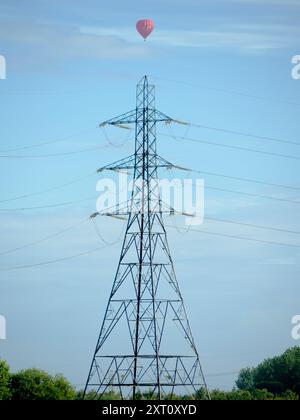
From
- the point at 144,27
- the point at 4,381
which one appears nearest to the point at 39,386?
the point at 4,381

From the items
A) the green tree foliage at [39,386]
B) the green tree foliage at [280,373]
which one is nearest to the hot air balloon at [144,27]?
the green tree foliage at [39,386]

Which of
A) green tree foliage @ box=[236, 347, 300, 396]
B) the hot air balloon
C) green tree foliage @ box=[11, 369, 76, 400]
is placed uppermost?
the hot air balloon

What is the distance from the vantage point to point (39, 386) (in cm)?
11394

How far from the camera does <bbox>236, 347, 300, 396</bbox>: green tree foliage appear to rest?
494 ft

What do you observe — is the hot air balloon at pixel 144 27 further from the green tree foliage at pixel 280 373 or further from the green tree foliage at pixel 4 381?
the green tree foliage at pixel 280 373

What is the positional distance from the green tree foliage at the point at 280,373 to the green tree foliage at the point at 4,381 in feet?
161

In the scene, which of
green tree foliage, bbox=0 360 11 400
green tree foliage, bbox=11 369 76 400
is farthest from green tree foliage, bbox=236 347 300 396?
green tree foliage, bbox=0 360 11 400

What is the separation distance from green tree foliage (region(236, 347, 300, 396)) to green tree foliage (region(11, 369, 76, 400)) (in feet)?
144

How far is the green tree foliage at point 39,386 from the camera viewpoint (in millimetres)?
111312

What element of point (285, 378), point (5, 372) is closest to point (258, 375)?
point (285, 378)

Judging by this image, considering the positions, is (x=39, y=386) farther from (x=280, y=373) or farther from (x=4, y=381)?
(x=280, y=373)

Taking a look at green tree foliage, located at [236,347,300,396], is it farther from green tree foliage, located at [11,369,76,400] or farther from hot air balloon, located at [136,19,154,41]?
hot air balloon, located at [136,19,154,41]
